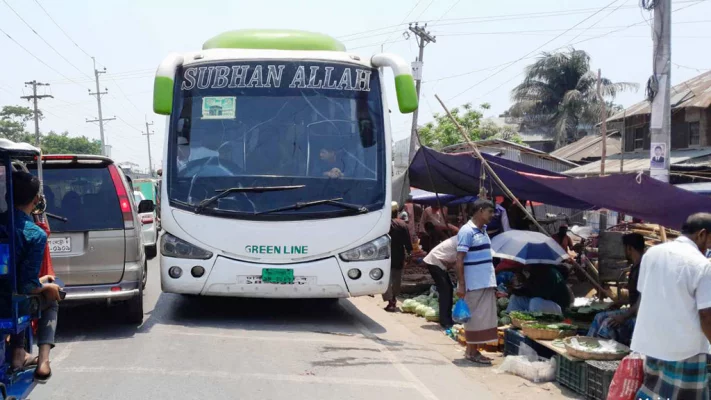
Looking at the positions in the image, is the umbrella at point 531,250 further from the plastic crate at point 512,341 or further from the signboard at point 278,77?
the signboard at point 278,77

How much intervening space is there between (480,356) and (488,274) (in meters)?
0.90

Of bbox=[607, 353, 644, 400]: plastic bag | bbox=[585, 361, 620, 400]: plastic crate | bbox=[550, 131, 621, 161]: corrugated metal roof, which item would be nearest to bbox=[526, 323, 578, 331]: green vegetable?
bbox=[585, 361, 620, 400]: plastic crate

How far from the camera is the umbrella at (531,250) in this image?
919 centimetres

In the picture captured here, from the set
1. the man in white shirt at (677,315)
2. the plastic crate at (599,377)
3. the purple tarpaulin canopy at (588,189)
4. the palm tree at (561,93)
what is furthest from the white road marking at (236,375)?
the palm tree at (561,93)

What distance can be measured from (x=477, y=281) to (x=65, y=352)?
4301mm

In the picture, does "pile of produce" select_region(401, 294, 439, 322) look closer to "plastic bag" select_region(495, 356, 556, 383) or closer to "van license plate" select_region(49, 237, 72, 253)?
"plastic bag" select_region(495, 356, 556, 383)

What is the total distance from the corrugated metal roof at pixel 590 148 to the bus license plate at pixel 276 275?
2318 centimetres

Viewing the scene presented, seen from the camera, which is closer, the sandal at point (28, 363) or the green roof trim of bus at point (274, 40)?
the sandal at point (28, 363)

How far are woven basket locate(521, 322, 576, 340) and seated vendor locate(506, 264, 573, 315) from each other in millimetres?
1361

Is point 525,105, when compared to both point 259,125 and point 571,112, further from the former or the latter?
point 259,125

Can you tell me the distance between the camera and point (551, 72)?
39.5 metres

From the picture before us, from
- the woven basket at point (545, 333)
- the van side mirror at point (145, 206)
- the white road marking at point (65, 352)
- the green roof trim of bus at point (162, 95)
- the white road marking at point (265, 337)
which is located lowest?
the white road marking at point (265, 337)

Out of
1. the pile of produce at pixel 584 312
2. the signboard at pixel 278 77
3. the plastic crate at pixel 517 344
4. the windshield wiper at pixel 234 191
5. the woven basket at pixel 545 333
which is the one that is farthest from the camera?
the signboard at pixel 278 77

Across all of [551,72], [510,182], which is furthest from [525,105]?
[510,182]
